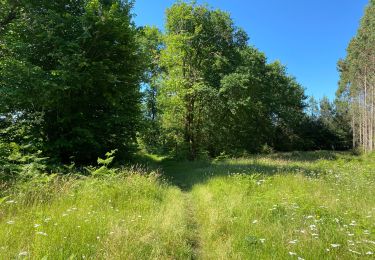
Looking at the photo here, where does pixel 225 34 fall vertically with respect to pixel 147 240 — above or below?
above

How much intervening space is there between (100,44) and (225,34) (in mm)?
18217

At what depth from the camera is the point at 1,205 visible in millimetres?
5957

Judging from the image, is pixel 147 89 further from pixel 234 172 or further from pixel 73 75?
pixel 234 172

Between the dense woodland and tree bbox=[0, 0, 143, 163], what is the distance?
51mm

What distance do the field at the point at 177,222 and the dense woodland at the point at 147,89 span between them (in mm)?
3286

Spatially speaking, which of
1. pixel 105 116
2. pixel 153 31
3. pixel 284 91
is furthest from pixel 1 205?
pixel 284 91

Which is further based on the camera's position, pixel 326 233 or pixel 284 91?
pixel 284 91

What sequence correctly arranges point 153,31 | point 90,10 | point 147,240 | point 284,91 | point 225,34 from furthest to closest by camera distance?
point 284,91 → point 153,31 → point 225,34 → point 90,10 → point 147,240

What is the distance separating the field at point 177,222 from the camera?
4.59m

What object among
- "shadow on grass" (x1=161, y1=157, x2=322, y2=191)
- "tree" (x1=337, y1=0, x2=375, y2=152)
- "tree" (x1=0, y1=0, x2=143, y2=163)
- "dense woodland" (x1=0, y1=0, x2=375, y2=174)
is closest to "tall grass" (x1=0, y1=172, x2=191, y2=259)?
"dense woodland" (x1=0, y1=0, x2=375, y2=174)

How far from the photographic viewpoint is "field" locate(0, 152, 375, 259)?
4594 millimetres

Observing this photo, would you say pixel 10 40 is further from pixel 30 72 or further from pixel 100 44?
pixel 100 44

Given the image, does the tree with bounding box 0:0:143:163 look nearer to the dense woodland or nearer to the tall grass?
the dense woodland

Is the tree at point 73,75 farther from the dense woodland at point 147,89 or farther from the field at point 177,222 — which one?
the field at point 177,222
